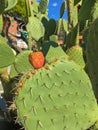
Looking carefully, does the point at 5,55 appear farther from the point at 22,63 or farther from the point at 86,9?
the point at 86,9

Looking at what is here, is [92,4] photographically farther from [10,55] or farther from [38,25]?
[38,25]

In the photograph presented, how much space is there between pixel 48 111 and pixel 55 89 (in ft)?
0.35

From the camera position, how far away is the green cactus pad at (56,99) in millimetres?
1733

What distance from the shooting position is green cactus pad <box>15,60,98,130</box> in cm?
173

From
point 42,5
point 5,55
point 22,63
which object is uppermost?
point 42,5

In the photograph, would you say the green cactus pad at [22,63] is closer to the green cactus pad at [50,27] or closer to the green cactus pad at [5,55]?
the green cactus pad at [5,55]

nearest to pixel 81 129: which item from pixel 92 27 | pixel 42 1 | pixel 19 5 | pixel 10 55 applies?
pixel 92 27

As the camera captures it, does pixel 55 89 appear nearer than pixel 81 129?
Yes

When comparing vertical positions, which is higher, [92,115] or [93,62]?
[93,62]

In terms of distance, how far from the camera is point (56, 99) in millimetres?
1817

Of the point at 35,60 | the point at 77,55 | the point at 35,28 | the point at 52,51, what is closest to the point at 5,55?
the point at 52,51

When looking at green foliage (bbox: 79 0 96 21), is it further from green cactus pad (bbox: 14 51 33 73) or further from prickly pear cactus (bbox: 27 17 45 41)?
prickly pear cactus (bbox: 27 17 45 41)

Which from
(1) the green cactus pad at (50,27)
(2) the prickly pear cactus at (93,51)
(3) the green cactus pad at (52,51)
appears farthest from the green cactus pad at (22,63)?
(2) the prickly pear cactus at (93,51)

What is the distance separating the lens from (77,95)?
185 centimetres
